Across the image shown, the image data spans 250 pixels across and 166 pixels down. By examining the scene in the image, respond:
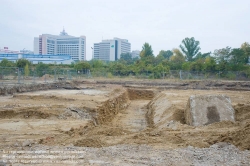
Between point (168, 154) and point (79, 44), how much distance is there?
146856mm

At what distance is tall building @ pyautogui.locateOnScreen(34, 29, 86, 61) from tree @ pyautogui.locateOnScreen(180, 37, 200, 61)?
88.6 m

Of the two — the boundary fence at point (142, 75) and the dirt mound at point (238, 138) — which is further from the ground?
the boundary fence at point (142, 75)

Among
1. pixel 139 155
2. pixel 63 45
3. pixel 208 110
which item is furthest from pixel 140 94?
pixel 63 45

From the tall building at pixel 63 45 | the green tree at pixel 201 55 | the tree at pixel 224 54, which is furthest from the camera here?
the tall building at pixel 63 45

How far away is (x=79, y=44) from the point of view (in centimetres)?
14888

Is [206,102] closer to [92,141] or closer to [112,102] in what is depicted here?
[92,141]

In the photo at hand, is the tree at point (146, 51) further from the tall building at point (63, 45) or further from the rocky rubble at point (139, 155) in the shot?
the tall building at point (63, 45)

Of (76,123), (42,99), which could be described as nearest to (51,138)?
(76,123)

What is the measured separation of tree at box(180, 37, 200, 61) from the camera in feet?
232

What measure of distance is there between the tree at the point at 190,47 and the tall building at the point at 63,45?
291 ft

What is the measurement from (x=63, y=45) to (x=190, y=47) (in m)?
99.6

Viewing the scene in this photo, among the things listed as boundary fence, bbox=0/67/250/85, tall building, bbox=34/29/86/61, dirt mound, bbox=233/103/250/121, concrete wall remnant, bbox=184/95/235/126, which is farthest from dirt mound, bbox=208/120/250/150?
tall building, bbox=34/29/86/61

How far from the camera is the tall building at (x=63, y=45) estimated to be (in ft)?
489

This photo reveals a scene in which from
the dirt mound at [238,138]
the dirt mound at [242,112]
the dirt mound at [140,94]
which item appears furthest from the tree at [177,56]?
the dirt mound at [238,138]
